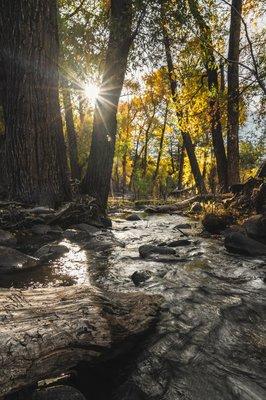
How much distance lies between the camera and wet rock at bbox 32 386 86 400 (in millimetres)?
2104

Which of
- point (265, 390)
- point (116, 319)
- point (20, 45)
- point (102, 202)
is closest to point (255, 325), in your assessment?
point (265, 390)

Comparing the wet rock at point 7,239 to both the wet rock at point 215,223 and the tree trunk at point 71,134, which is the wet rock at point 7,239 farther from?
the tree trunk at point 71,134

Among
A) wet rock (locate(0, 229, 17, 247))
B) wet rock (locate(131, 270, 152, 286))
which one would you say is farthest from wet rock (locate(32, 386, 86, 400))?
wet rock (locate(0, 229, 17, 247))

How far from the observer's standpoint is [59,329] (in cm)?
232

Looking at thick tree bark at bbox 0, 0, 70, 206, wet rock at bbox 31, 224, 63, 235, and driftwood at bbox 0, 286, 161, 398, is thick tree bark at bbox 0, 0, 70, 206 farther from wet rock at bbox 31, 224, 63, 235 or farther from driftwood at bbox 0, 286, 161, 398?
driftwood at bbox 0, 286, 161, 398

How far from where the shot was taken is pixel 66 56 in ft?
46.8

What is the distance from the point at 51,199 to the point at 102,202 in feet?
9.27

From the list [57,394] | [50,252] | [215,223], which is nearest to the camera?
[57,394]

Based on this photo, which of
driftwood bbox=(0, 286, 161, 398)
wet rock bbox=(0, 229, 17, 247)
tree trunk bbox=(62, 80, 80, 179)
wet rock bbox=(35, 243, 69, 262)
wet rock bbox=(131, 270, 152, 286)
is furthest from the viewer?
tree trunk bbox=(62, 80, 80, 179)

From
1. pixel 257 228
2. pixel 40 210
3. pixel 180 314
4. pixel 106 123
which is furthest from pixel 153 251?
pixel 106 123

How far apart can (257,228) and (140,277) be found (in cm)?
330

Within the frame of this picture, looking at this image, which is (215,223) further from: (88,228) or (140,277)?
(140,277)

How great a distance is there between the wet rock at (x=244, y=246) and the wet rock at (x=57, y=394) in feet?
15.8

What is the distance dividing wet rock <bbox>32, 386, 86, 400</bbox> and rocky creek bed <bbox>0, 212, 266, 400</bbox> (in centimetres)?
24
